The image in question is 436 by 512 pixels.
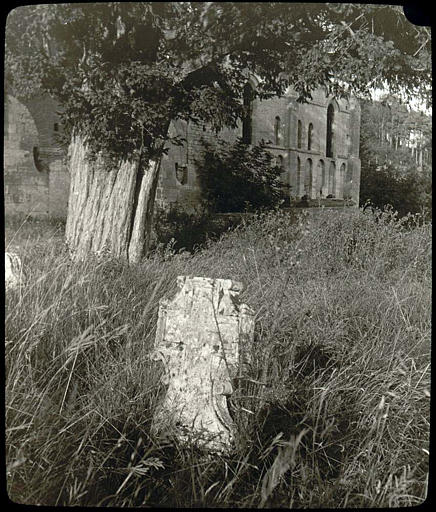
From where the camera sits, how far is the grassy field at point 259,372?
6.23ft

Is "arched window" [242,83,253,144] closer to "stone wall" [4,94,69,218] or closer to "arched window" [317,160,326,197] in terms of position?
"arched window" [317,160,326,197]

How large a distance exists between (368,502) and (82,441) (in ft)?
3.25

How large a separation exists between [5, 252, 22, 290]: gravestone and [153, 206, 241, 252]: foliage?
1.95 ft

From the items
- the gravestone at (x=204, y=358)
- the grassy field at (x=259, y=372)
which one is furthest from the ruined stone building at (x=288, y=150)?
the gravestone at (x=204, y=358)

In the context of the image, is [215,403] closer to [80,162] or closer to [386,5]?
[80,162]

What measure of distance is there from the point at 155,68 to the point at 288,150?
0.67 meters

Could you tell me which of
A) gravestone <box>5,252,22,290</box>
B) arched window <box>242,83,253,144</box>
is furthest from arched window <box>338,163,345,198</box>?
gravestone <box>5,252,22,290</box>

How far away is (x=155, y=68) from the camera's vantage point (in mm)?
2309

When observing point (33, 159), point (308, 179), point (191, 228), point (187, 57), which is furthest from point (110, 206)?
point (308, 179)

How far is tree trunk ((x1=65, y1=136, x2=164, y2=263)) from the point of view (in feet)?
7.99

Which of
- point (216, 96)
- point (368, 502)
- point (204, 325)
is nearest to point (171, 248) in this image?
point (204, 325)

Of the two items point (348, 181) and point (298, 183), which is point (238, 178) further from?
point (348, 181)

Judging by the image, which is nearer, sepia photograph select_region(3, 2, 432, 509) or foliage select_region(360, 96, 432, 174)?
sepia photograph select_region(3, 2, 432, 509)

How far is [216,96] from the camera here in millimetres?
2473
